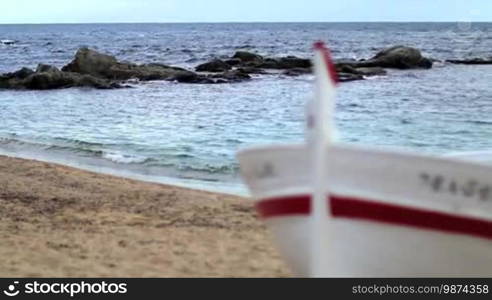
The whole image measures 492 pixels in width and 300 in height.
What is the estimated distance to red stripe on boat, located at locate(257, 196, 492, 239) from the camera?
14.8 feet

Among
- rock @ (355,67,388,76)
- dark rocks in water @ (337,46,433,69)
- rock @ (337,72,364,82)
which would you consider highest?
dark rocks in water @ (337,46,433,69)

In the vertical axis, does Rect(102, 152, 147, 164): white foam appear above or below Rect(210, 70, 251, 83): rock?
above

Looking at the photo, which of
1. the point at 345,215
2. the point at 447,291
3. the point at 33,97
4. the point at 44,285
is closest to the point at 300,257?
the point at 345,215

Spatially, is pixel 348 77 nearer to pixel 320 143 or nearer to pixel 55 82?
pixel 55 82

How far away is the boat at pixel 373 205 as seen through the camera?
4379mm

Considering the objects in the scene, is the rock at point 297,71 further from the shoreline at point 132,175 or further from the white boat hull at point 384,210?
the white boat hull at point 384,210

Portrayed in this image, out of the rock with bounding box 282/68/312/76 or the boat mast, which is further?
the rock with bounding box 282/68/312/76

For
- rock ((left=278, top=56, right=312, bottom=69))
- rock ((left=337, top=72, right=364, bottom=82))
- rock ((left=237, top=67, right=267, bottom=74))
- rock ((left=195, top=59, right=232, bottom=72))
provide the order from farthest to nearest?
rock ((left=278, top=56, right=312, bottom=69)) < rock ((left=195, top=59, right=232, bottom=72)) < rock ((left=237, top=67, right=267, bottom=74)) < rock ((left=337, top=72, right=364, bottom=82))

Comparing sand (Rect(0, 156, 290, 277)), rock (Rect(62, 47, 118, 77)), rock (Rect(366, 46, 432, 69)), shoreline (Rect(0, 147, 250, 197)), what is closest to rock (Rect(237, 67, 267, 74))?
rock (Rect(366, 46, 432, 69))

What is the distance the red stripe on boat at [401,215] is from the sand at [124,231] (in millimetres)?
2494

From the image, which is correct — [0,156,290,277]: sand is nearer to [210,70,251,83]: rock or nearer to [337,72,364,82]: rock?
[337,72,364,82]: rock

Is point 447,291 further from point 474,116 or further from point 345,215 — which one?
point 474,116

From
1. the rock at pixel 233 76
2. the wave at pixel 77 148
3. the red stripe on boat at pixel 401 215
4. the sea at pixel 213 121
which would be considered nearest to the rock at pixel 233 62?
the rock at pixel 233 76

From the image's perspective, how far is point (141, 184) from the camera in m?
12.0
